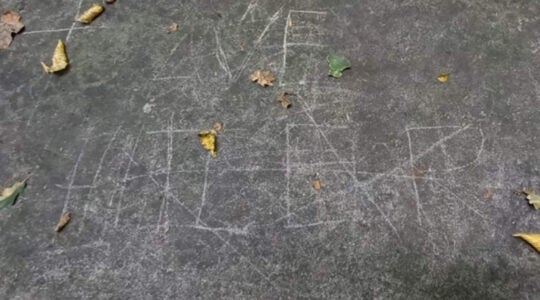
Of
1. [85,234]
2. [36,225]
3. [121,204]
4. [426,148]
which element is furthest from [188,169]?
[426,148]

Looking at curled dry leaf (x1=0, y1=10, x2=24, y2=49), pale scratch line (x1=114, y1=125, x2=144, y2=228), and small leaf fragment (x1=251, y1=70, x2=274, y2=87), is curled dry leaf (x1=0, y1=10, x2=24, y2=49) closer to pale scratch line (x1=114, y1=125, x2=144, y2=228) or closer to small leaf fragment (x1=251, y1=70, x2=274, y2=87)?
pale scratch line (x1=114, y1=125, x2=144, y2=228)

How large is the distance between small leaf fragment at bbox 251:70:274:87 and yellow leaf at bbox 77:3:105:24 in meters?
1.07

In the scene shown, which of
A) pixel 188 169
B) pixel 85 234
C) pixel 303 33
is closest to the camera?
pixel 85 234

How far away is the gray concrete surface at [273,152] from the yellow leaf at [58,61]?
0.05m

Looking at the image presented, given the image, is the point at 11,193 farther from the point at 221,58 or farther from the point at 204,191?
the point at 221,58

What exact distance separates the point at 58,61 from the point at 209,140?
105 cm

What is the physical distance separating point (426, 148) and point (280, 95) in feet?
2.72

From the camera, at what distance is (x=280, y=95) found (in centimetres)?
297

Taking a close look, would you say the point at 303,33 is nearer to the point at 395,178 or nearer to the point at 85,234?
the point at 395,178

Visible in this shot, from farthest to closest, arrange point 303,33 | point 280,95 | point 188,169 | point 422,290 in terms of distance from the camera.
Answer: point 303,33 < point 280,95 < point 188,169 < point 422,290

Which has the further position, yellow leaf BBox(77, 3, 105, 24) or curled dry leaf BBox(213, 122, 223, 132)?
yellow leaf BBox(77, 3, 105, 24)

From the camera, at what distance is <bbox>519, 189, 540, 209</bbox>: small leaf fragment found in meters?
2.60

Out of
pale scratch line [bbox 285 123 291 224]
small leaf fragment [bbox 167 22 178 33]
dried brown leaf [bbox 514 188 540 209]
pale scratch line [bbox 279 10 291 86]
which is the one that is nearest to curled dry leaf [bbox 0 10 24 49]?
small leaf fragment [bbox 167 22 178 33]

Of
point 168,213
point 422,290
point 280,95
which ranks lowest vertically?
point 422,290
